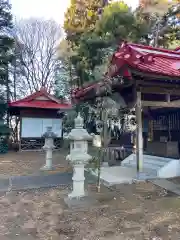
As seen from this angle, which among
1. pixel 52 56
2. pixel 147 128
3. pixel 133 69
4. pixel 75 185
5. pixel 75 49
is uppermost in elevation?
pixel 52 56

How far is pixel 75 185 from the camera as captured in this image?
5.07 metres

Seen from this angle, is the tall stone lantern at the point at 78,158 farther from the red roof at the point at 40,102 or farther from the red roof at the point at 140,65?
the red roof at the point at 40,102

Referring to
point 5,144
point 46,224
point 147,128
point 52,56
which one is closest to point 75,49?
point 52,56

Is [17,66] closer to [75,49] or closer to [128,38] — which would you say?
[75,49]

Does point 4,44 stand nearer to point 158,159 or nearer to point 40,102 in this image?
point 40,102

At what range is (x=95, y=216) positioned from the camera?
163 inches

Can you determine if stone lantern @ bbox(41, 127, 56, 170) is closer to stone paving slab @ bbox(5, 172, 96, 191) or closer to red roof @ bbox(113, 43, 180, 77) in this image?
stone paving slab @ bbox(5, 172, 96, 191)

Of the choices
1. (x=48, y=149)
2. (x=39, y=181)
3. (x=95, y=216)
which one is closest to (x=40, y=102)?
(x=48, y=149)

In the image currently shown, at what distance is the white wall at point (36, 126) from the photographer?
15.9 m

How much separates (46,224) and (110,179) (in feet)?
10.0

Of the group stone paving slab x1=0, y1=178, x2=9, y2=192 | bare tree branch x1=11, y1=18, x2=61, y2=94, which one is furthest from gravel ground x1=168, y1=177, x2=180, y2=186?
bare tree branch x1=11, y1=18, x2=61, y2=94

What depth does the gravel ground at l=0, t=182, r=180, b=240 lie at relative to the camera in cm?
346

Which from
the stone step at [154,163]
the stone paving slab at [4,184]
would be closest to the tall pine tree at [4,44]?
the stone paving slab at [4,184]

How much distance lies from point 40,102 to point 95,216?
42.6 feet
